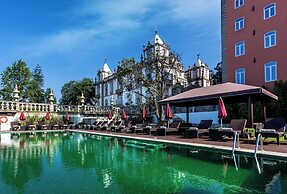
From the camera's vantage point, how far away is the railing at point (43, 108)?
26.3m

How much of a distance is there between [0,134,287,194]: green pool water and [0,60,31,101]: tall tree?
3780 centimetres

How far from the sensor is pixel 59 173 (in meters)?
6.53

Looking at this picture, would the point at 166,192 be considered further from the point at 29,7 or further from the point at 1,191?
the point at 29,7

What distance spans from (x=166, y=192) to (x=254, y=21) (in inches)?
772

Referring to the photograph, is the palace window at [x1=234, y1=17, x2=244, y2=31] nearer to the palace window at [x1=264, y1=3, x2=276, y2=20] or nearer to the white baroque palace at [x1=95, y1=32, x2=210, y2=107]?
the palace window at [x1=264, y1=3, x2=276, y2=20]

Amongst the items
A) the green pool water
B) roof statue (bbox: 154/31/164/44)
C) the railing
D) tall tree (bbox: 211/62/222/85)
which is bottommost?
the green pool water

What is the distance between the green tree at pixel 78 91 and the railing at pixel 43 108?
27.8 meters

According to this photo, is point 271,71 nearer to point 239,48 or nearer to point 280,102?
point 280,102

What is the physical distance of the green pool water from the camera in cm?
514

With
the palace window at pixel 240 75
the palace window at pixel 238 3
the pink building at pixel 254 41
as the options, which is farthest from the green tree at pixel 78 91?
the palace window at pixel 238 3

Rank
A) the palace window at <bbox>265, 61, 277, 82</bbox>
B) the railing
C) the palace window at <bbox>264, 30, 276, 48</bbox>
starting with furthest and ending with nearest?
1. the railing
2. the palace window at <bbox>264, 30, 276, 48</bbox>
3. the palace window at <bbox>265, 61, 277, 82</bbox>

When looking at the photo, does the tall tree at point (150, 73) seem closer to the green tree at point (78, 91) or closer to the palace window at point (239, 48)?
the palace window at point (239, 48)

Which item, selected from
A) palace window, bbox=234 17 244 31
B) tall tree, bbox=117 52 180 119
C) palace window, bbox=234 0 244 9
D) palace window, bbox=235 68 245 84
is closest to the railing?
tall tree, bbox=117 52 180 119

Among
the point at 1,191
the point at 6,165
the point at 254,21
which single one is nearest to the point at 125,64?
the point at 254,21
